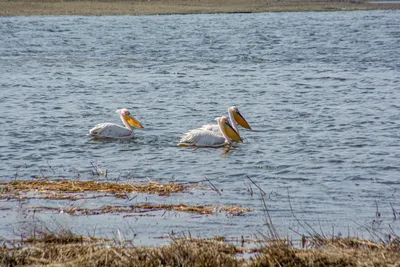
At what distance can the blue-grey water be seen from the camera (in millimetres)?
7488

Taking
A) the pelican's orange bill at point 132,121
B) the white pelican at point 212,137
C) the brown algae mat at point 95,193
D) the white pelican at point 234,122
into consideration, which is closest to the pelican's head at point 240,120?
the white pelican at point 234,122

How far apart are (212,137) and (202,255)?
631cm

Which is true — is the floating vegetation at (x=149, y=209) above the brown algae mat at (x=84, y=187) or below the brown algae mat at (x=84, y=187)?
above

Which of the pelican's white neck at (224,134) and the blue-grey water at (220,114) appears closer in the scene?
the blue-grey water at (220,114)

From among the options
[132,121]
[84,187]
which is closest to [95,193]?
[84,187]

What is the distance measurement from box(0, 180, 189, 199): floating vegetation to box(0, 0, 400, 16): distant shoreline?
29097 mm

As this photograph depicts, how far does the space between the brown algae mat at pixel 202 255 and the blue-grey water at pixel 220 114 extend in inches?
Answer: 39.2

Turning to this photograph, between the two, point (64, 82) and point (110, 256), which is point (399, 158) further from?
point (64, 82)

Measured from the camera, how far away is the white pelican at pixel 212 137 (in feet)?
36.2

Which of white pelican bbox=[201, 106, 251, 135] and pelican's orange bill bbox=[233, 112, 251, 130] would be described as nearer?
white pelican bbox=[201, 106, 251, 135]

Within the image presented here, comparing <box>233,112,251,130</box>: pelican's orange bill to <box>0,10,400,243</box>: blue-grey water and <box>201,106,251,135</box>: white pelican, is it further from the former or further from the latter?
<box>0,10,400,243</box>: blue-grey water

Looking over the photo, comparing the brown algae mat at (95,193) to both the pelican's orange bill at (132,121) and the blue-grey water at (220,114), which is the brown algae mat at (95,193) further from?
the pelican's orange bill at (132,121)

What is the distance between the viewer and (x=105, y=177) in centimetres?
895

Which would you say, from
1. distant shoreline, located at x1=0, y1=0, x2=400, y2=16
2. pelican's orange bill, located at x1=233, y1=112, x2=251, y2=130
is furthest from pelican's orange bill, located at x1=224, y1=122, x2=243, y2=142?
distant shoreline, located at x1=0, y1=0, x2=400, y2=16
